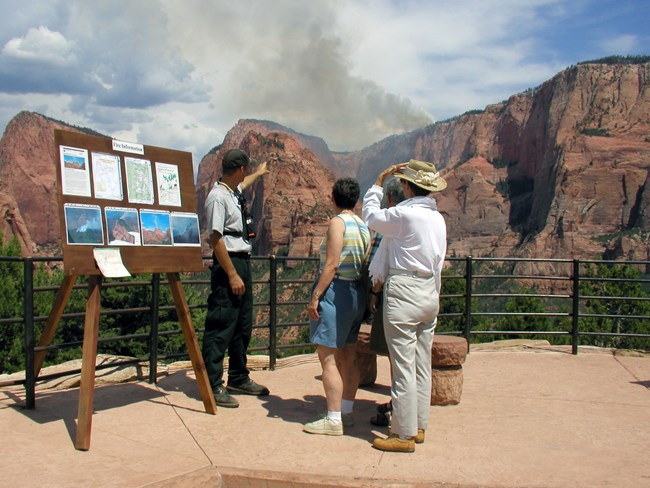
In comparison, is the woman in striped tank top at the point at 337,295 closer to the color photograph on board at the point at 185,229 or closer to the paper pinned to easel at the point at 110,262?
the color photograph on board at the point at 185,229

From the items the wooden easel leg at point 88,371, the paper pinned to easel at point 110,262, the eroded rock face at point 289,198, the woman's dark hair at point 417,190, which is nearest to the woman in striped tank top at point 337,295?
the woman's dark hair at point 417,190

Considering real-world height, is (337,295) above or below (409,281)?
below

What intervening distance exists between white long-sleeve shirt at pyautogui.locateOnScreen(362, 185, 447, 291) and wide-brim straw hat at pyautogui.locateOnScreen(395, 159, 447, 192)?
11 centimetres

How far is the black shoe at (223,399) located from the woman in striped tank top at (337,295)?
35.5 inches

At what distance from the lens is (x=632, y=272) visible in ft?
151

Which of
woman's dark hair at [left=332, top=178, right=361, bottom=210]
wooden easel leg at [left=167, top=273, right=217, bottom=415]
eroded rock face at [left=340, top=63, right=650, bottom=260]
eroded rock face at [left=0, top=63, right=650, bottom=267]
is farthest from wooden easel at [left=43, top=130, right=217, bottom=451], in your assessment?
eroded rock face at [left=340, top=63, right=650, bottom=260]

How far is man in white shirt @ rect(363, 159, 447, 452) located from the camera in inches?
171

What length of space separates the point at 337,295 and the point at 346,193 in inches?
29.9

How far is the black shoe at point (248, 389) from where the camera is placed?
6.00 m

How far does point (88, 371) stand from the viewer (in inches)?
179

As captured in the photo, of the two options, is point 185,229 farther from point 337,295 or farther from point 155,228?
point 337,295

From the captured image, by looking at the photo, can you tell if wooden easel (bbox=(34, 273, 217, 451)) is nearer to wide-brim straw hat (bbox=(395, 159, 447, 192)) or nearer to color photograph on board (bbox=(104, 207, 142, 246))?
color photograph on board (bbox=(104, 207, 142, 246))

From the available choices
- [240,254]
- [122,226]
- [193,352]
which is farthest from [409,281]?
[122,226]

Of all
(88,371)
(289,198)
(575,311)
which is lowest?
(575,311)
